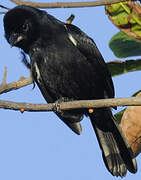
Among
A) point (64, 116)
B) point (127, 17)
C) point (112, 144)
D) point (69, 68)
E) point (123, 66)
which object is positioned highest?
point (127, 17)

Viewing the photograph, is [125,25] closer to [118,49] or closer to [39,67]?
[118,49]

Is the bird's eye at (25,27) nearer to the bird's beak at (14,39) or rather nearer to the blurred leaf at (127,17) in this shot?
the bird's beak at (14,39)

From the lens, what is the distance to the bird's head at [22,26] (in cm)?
518

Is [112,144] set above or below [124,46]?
below

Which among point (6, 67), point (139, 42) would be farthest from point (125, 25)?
point (6, 67)

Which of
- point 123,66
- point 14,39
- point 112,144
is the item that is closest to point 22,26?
point 14,39

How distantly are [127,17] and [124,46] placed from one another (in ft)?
1.00

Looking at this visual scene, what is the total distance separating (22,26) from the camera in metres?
5.36

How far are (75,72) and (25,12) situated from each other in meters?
1.21

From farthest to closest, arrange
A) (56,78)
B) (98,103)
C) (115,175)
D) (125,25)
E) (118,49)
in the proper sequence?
1. (115,175)
2. (56,78)
3. (118,49)
4. (125,25)
5. (98,103)

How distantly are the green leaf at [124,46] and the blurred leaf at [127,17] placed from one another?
7.6 inches

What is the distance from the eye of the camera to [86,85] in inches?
199

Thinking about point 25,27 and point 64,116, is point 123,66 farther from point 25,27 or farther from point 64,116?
point 25,27

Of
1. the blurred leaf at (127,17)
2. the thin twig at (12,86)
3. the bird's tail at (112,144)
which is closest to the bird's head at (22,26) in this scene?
the thin twig at (12,86)
